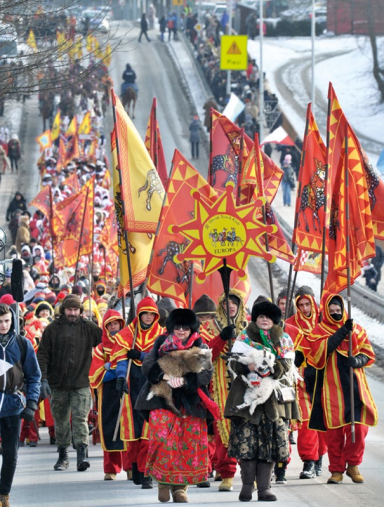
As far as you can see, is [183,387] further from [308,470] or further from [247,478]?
[308,470]

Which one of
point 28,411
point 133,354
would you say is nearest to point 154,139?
point 133,354

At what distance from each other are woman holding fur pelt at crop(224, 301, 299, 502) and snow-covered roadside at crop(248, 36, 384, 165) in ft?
127

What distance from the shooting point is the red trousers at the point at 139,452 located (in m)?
11.4

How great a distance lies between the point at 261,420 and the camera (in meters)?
9.98

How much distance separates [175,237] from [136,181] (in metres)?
0.75


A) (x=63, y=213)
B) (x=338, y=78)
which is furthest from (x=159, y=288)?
(x=338, y=78)

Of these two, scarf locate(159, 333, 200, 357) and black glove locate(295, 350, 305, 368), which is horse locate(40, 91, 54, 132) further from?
scarf locate(159, 333, 200, 357)

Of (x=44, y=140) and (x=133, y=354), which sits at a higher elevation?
(x=133, y=354)

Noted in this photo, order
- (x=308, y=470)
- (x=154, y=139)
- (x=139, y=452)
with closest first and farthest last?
(x=139, y=452) → (x=308, y=470) → (x=154, y=139)

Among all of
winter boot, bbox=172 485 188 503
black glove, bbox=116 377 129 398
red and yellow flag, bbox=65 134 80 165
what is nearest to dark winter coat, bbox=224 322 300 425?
winter boot, bbox=172 485 188 503

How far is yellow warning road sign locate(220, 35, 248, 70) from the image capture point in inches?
1668

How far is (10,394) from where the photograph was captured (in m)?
10.1

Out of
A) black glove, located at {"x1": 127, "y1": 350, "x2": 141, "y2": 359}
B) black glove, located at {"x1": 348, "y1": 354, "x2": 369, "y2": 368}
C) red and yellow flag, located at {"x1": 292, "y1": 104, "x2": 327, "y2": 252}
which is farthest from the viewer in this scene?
red and yellow flag, located at {"x1": 292, "y1": 104, "x2": 327, "y2": 252}

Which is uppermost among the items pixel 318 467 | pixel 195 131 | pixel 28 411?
pixel 28 411
